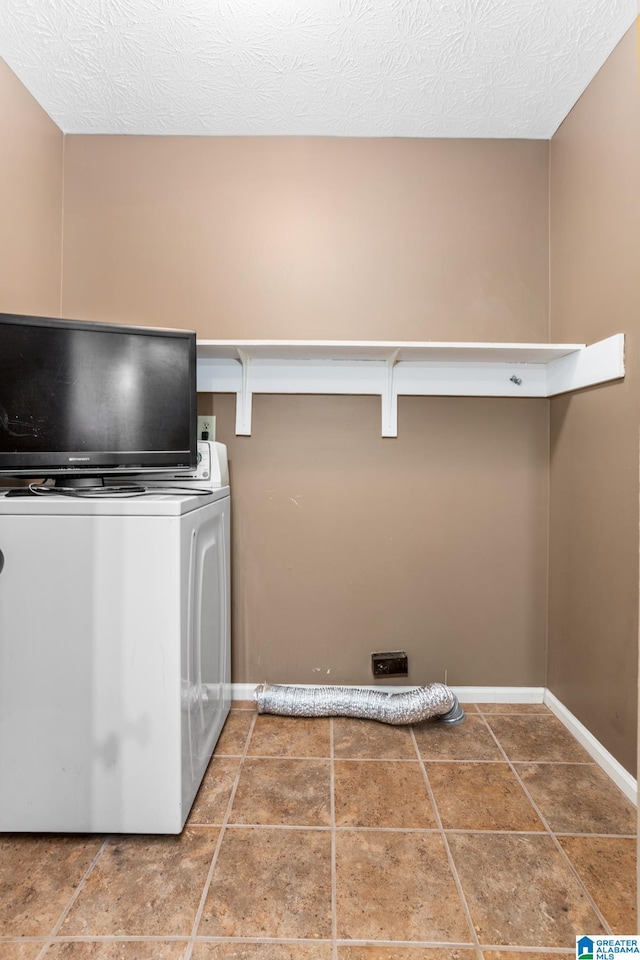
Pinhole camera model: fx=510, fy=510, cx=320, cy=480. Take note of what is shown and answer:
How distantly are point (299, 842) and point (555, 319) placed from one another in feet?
6.46

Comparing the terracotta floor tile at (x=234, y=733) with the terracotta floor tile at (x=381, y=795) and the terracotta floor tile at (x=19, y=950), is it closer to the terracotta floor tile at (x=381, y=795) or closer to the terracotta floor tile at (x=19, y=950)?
the terracotta floor tile at (x=381, y=795)

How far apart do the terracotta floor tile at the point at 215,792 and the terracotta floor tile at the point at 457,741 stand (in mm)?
631

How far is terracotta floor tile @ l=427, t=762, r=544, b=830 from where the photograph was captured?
137 centimetres

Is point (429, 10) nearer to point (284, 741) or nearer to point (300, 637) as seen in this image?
point (300, 637)

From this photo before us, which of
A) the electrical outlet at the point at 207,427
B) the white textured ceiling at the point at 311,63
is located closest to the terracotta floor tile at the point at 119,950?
the electrical outlet at the point at 207,427

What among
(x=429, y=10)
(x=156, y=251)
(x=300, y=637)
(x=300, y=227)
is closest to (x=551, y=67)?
(x=429, y=10)

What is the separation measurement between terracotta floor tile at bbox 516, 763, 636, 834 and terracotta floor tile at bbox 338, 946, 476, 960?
1.60 feet

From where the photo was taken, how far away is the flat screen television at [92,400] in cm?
147

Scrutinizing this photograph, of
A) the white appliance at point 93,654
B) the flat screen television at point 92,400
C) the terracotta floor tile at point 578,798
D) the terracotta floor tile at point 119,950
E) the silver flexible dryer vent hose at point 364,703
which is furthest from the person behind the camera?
the silver flexible dryer vent hose at point 364,703

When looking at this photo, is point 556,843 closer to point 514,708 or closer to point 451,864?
point 451,864

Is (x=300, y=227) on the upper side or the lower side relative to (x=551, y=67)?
lower

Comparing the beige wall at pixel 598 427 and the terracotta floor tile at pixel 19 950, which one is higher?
the beige wall at pixel 598 427

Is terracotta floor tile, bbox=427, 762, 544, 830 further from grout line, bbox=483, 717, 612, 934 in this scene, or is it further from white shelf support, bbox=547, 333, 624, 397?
white shelf support, bbox=547, 333, 624, 397

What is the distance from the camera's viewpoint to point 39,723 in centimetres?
126
